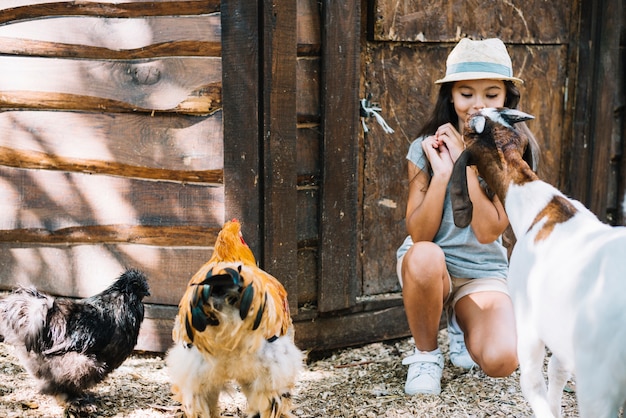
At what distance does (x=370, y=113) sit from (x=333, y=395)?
1.80 m

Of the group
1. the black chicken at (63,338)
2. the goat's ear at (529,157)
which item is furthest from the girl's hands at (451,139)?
the black chicken at (63,338)

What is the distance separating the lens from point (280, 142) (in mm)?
4359

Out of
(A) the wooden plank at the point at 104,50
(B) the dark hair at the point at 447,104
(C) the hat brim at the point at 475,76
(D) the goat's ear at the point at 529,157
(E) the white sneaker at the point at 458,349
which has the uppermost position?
(A) the wooden plank at the point at 104,50

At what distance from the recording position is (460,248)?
4234 mm

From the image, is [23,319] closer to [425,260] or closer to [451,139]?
[425,260]

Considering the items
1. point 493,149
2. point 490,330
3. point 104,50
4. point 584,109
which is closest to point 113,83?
point 104,50

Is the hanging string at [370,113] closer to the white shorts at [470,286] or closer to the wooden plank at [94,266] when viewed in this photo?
the white shorts at [470,286]

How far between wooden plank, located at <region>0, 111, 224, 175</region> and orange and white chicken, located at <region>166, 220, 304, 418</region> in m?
1.13

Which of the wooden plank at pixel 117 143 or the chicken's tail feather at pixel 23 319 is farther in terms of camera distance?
the wooden plank at pixel 117 143

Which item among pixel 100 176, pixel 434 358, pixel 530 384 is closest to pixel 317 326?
pixel 434 358

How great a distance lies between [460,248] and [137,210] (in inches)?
77.2

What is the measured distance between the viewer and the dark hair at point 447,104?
4082 millimetres

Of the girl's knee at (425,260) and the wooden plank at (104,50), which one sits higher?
the wooden plank at (104,50)

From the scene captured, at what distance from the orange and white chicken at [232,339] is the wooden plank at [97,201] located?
115 cm
